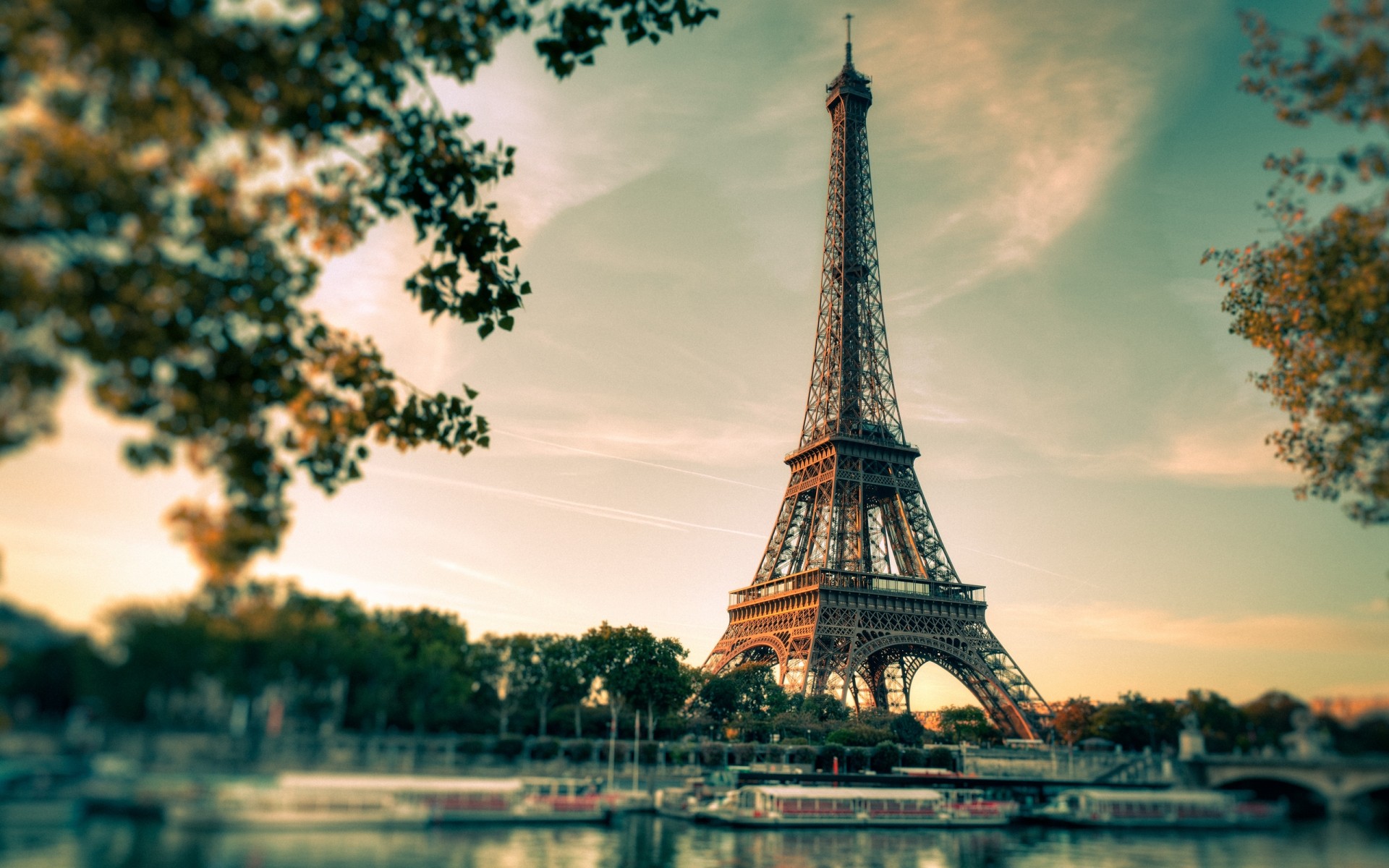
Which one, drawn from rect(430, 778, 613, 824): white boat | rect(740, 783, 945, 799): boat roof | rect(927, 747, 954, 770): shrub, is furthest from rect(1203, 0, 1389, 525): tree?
rect(927, 747, 954, 770): shrub

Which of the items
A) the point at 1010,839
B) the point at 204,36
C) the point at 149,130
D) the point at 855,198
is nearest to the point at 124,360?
the point at 149,130

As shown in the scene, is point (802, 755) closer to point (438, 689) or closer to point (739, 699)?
point (739, 699)

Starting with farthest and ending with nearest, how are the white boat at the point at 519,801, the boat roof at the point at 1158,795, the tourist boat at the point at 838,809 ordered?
the tourist boat at the point at 838,809 < the boat roof at the point at 1158,795 < the white boat at the point at 519,801

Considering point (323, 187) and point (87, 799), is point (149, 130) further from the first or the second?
point (87, 799)

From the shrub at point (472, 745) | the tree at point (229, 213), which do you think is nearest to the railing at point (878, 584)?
the shrub at point (472, 745)

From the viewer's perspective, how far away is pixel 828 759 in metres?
60.4

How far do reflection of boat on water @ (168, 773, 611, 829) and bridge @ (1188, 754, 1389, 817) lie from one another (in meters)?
20.9

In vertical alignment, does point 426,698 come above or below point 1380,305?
below

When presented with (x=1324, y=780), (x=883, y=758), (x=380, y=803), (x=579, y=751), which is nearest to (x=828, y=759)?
(x=883, y=758)

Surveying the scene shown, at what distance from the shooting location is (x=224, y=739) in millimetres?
10289

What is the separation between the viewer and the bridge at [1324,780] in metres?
17.5

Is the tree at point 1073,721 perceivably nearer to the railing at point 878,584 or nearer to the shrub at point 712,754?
the railing at point 878,584

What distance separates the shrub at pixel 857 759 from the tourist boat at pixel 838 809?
12.7 m

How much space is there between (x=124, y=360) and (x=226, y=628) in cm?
370
